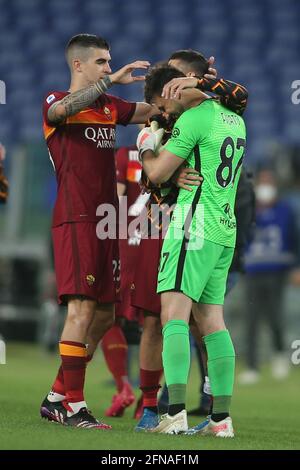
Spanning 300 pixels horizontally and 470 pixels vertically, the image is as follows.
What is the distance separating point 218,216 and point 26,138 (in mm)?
9679

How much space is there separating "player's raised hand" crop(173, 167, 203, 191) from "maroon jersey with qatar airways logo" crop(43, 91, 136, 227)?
621 millimetres

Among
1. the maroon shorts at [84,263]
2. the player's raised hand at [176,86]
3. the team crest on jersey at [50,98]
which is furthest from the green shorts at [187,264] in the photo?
the team crest on jersey at [50,98]

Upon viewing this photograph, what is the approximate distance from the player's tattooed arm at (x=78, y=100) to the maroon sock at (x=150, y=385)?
1384mm

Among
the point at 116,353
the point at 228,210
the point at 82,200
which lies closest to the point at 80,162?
the point at 82,200

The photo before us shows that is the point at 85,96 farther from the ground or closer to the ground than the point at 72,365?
farther from the ground

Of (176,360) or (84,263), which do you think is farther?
(84,263)

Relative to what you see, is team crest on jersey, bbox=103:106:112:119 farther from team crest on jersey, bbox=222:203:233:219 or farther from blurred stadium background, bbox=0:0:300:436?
blurred stadium background, bbox=0:0:300:436

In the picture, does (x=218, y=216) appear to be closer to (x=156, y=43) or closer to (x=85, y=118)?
(x=85, y=118)

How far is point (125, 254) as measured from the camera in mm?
6871

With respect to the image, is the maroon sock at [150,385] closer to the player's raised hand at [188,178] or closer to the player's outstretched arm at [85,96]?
the player's raised hand at [188,178]

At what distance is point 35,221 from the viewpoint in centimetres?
1373

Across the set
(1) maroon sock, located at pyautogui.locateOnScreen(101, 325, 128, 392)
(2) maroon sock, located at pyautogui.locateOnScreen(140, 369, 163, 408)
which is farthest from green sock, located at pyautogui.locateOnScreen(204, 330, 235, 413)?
(1) maroon sock, located at pyautogui.locateOnScreen(101, 325, 128, 392)

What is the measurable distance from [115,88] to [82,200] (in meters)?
9.78

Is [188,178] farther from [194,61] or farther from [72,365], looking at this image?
[72,365]
